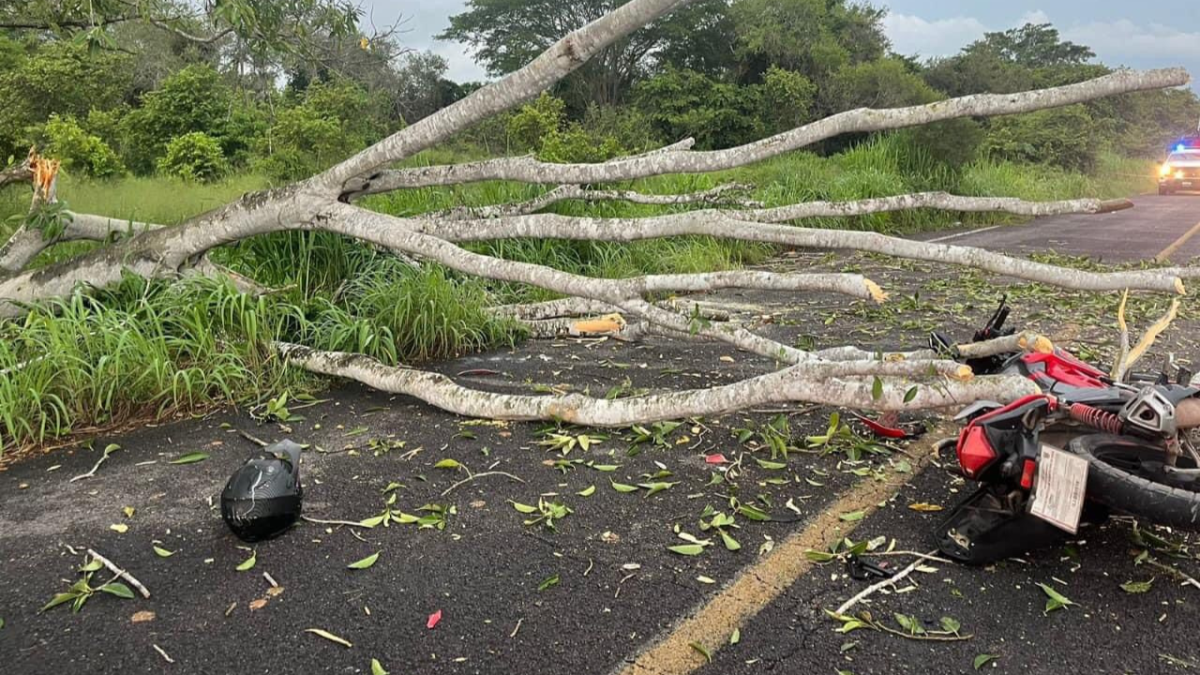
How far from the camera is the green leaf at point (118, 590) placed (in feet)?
7.99

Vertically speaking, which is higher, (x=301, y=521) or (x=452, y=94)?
(x=452, y=94)

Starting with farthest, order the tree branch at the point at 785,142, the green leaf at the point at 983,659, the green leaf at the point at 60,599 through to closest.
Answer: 1. the tree branch at the point at 785,142
2. the green leaf at the point at 60,599
3. the green leaf at the point at 983,659

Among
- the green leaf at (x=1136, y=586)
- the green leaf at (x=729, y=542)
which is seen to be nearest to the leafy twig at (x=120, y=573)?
the green leaf at (x=729, y=542)

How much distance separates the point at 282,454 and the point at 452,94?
23.0m

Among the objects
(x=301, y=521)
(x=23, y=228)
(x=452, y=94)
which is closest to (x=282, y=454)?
(x=301, y=521)

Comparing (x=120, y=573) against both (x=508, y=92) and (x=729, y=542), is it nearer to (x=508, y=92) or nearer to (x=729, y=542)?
(x=729, y=542)

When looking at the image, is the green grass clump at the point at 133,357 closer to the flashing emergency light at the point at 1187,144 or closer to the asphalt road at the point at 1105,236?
the asphalt road at the point at 1105,236

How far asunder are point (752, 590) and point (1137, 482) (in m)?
1.08

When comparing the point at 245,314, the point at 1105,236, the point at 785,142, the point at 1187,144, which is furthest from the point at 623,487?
the point at 1187,144

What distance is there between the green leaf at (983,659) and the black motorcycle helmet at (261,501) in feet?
7.15

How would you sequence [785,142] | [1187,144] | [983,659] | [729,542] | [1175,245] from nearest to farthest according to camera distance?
[983,659] < [729,542] < [785,142] < [1175,245] < [1187,144]

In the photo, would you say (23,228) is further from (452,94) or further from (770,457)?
(452,94)

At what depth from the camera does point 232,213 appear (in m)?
4.93

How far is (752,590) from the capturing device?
7.86 ft
